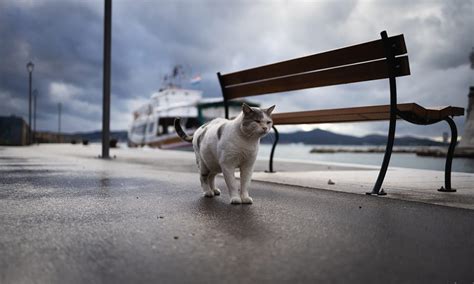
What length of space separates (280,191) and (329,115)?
0.90 meters

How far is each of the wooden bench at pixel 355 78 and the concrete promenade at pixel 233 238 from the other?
0.59 m

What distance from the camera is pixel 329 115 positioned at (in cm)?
348

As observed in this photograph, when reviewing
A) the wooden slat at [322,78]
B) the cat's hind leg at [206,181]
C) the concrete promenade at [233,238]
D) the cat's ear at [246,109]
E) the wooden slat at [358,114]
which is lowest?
the concrete promenade at [233,238]

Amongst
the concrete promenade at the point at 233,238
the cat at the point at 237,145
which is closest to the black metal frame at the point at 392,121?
the concrete promenade at the point at 233,238

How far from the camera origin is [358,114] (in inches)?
127

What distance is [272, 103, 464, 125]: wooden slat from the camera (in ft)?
9.55

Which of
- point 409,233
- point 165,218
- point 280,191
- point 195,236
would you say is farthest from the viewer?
point 280,191

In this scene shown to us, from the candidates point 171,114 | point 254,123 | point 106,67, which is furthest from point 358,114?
point 171,114

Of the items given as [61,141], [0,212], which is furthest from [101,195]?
[61,141]

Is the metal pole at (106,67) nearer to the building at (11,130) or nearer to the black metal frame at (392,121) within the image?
the black metal frame at (392,121)

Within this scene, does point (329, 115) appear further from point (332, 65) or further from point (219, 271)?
point (219, 271)

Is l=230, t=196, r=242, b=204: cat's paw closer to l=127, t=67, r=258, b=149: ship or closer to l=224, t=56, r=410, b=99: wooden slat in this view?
l=224, t=56, r=410, b=99: wooden slat

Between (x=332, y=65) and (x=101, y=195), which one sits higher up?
(x=332, y=65)

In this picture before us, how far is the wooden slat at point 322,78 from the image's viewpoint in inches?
119
